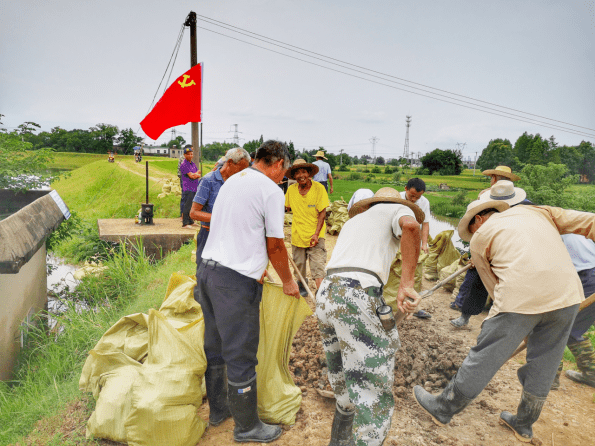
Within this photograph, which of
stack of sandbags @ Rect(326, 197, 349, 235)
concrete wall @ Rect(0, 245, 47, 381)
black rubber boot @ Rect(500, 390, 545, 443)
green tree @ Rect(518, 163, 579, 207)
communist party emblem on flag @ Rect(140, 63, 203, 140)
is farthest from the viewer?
stack of sandbags @ Rect(326, 197, 349, 235)

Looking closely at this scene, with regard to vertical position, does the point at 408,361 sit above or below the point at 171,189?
below

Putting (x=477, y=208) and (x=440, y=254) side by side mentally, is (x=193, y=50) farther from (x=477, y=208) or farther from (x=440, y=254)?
(x=477, y=208)

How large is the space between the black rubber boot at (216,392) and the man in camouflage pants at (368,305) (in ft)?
2.56

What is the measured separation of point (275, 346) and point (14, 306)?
2.98m

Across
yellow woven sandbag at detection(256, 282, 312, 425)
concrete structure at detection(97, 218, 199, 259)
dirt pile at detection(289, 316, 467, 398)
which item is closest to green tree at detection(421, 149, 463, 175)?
concrete structure at detection(97, 218, 199, 259)

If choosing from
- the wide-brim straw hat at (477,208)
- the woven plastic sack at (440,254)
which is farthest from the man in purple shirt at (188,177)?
the wide-brim straw hat at (477,208)

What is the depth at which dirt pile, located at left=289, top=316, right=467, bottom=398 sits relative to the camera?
2992 millimetres

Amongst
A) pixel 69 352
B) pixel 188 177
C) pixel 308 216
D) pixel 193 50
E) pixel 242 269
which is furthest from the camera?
pixel 193 50

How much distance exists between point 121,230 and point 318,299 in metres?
6.63

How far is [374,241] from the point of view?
2145 mm

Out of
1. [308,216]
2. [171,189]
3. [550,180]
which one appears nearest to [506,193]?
[308,216]

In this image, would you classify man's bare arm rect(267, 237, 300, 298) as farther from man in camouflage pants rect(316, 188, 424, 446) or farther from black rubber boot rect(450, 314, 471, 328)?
black rubber boot rect(450, 314, 471, 328)

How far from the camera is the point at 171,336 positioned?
237 centimetres

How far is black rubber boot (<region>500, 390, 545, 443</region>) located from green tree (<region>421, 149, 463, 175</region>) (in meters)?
31.0
